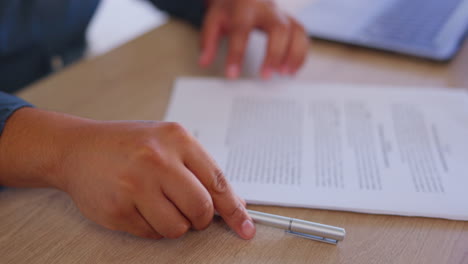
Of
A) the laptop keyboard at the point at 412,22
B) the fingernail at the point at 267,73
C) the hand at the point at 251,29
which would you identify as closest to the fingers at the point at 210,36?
the hand at the point at 251,29

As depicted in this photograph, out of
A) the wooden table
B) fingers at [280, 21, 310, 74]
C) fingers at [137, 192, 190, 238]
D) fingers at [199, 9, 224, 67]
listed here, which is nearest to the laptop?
fingers at [280, 21, 310, 74]

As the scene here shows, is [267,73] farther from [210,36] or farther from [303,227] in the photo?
[303,227]

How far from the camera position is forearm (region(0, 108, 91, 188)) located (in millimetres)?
457

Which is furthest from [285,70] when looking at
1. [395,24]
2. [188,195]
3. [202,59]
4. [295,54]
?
[188,195]

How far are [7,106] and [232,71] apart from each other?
1.24 ft

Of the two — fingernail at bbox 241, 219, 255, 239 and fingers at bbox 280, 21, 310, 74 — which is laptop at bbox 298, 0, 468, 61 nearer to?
fingers at bbox 280, 21, 310, 74

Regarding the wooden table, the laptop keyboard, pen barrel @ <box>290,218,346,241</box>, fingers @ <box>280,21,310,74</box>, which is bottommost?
the wooden table

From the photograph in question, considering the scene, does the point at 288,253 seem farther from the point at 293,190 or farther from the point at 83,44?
the point at 83,44

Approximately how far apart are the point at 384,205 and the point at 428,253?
7 centimetres

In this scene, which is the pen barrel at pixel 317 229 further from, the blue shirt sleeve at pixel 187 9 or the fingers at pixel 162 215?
the blue shirt sleeve at pixel 187 9

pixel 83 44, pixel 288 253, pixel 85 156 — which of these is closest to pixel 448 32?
pixel 288 253

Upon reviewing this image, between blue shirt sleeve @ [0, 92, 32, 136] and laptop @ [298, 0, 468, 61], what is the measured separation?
58cm

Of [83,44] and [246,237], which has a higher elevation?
[246,237]

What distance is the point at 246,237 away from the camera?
437 millimetres
